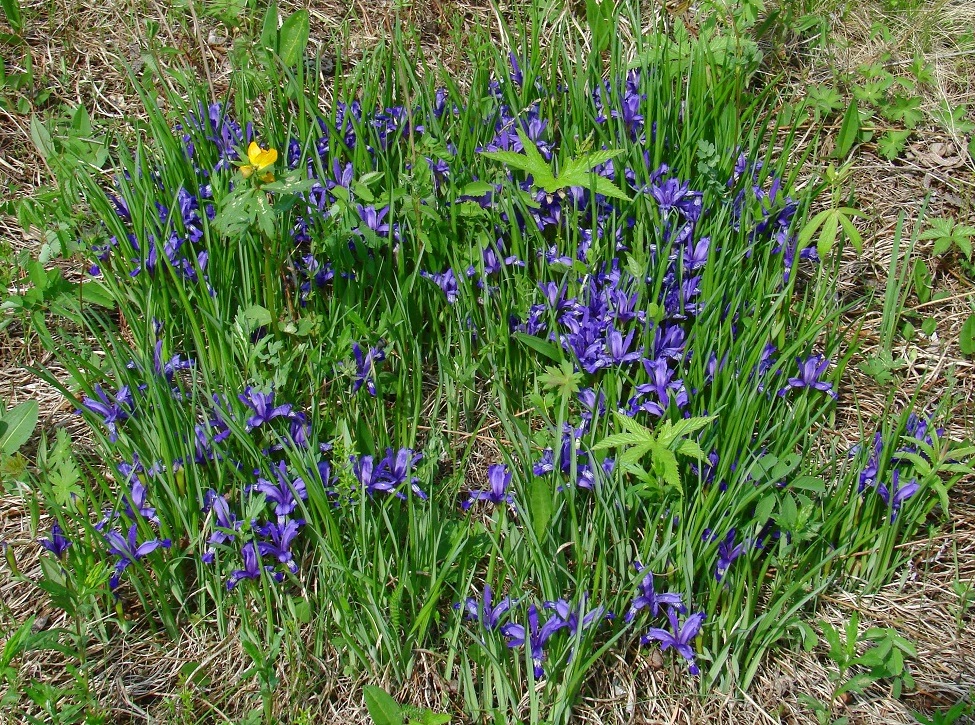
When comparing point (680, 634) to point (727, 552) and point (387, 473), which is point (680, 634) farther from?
point (387, 473)

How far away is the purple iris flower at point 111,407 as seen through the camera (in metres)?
2.26

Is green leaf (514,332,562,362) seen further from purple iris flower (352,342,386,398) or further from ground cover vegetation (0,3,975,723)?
purple iris flower (352,342,386,398)

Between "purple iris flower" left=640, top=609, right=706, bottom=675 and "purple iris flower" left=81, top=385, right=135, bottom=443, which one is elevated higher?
"purple iris flower" left=81, top=385, right=135, bottom=443

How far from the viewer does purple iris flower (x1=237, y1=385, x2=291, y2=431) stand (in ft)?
7.27

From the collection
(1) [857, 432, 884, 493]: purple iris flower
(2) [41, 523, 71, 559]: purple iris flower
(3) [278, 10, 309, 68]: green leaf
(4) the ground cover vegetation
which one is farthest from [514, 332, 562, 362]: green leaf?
(3) [278, 10, 309, 68]: green leaf

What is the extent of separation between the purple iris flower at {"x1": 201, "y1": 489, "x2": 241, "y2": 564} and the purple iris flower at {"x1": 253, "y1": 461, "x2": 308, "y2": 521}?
0.28 feet

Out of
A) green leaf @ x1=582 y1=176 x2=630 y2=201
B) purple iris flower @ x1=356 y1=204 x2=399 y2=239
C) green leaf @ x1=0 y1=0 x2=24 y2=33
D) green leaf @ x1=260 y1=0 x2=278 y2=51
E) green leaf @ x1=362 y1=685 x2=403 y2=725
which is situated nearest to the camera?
green leaf @ x1=362 y1=685 x2=403 y2=725

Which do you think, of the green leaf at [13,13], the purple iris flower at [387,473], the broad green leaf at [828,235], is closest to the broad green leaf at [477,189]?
the purple iris flower at [387,473]

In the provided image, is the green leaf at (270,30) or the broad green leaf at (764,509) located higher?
the green leaf at (270,30)

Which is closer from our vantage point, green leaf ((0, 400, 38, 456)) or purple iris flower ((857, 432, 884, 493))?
purple iris flower ((857, 432, 884, 493))

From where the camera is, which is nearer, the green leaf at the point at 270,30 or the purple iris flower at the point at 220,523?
the purple iris flower at the point at 220,523

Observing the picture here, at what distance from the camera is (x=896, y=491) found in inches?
87.7

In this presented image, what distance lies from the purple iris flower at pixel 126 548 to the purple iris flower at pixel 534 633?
0.84 meters

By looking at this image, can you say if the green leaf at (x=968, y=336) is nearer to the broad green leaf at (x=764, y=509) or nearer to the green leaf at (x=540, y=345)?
the broad green leaf at (x=764, y=509)
